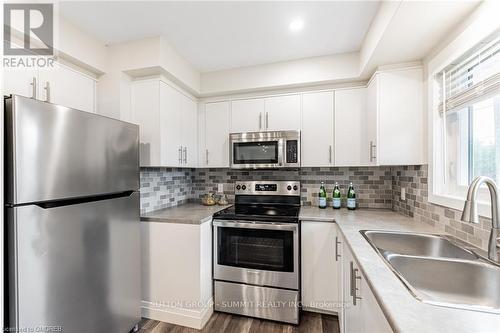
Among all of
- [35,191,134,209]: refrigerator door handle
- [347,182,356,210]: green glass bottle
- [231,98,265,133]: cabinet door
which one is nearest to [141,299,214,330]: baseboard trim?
[35,191,134,209]: refrigerator door handle

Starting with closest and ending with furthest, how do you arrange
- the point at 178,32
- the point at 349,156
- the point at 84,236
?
the point at 84,236, the point at 178,32, the point at 349,156

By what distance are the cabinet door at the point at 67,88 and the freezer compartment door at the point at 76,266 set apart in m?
0.87

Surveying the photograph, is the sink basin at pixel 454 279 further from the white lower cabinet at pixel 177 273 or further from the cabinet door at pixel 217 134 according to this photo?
the cabinet door at pixel 217 134

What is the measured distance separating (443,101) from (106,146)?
233 centimetres

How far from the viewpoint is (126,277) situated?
1720 mm

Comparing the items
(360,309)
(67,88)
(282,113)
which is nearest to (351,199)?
(282,113)

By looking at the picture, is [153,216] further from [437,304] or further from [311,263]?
[437,304]

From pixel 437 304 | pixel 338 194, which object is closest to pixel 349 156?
pixel 338 194

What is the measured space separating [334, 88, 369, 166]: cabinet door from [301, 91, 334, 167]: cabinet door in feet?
0.22

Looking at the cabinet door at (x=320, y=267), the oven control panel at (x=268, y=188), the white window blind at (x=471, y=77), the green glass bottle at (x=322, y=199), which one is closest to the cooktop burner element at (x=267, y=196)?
the oven control panel at (x=268, y=188)

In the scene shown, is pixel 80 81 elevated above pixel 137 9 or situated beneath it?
situated beneath

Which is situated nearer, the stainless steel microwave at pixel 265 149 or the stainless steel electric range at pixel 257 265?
the stainless steel electric range at pixel 257 265

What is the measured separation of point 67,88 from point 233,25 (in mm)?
1353

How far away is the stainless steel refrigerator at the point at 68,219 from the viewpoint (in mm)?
1084
